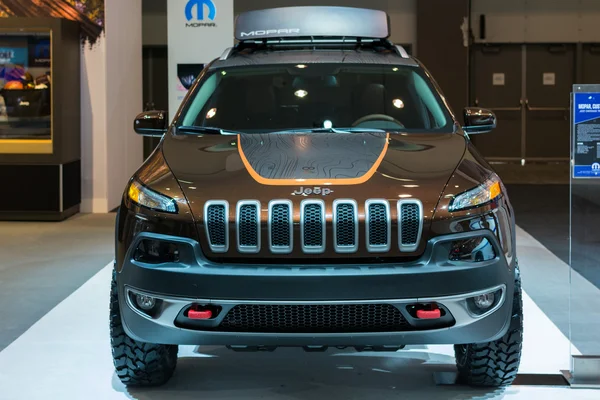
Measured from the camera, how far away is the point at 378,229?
316 centimetres

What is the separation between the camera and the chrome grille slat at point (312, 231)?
3146 millimetres

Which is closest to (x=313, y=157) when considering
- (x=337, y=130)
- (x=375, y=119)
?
(x=337, y=130)

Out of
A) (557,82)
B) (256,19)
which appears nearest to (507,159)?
(557,82)

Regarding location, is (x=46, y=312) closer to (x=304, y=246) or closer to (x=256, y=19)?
(x=256, y=19)

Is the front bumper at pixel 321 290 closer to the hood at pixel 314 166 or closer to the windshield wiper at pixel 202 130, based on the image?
the hood at pixel 314 166

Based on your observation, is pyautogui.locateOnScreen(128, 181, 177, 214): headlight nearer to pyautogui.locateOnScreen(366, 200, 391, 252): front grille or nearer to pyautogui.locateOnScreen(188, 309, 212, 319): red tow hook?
pyautogui.locateOnScreen(188, 309, 212, 319): red tow hook

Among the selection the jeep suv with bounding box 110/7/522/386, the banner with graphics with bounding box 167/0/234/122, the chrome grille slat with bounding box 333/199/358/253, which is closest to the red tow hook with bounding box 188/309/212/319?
the jeep suv with bounding box 110/7/522/386

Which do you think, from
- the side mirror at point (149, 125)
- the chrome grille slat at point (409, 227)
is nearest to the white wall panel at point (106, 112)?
the side mirror at point (149, 125)

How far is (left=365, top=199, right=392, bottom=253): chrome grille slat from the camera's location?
10.3 feet

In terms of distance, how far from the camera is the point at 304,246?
10.3 ft

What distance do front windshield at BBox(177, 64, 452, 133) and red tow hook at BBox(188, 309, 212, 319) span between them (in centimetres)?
116

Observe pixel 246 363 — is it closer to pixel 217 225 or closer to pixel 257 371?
pixel 257 371

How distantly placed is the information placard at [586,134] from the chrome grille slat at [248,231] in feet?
4.82

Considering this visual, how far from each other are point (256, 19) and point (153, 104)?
1111 cm
